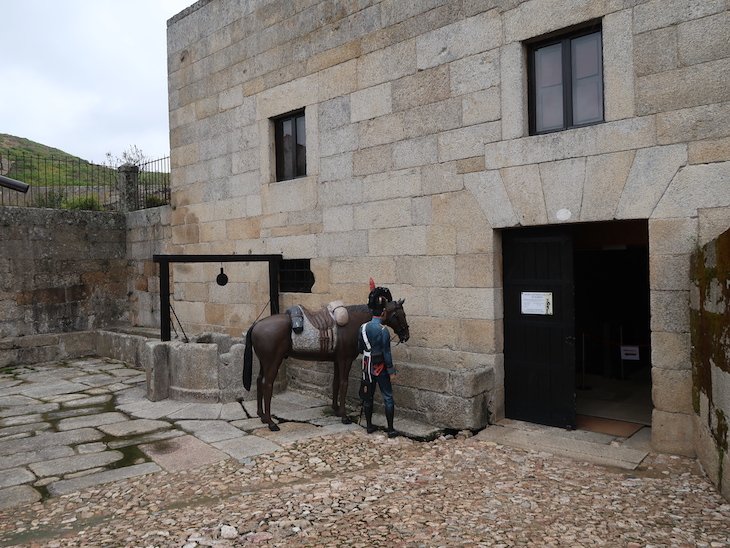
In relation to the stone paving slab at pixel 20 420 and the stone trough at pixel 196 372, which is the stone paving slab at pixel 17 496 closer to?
the stone paving slab at pixel 20 420

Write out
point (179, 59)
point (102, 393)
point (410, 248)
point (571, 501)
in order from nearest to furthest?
point (571, 501) → point (410, 248) → point (102, 393) → point (179, 59)

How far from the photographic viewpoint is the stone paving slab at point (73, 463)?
482 centimetres

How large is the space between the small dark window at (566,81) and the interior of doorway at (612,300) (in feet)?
9.67

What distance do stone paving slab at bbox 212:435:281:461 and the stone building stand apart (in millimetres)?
1543

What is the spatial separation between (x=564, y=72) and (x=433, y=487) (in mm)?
4090

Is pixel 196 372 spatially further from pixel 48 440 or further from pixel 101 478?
pixel 101 478

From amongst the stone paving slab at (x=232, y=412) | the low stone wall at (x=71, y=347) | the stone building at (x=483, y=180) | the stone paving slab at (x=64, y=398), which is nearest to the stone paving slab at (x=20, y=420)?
the stone paving slab at (x=64, y=398)

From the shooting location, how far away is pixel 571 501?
3.94m

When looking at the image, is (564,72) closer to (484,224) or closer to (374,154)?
(484,224)

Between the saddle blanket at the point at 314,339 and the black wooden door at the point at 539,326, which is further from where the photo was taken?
the saddle blanket at the point at 314,339

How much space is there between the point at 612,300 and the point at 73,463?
7367mm

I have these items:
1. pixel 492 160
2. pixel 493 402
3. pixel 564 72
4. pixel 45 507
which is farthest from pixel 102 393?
pixel 564 72

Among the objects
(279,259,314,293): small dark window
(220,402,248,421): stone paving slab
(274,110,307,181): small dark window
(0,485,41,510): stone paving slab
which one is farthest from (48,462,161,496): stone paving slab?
(274,110,307,181): small dark window

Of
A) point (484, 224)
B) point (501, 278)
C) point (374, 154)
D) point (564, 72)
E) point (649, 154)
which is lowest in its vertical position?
point (501, 278)
